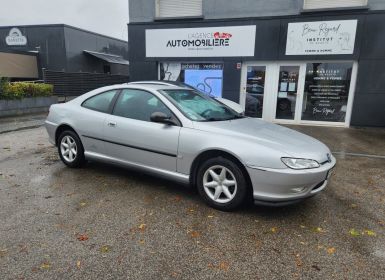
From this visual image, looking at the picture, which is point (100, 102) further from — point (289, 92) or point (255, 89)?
point (289, 92)

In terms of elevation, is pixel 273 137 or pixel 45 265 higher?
pixel 273 137

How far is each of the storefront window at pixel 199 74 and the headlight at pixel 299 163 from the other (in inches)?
312

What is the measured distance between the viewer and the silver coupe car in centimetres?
340

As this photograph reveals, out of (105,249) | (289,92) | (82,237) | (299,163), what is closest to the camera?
(105,249)

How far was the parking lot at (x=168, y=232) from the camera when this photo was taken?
8.79 feet

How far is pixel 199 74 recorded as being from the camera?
1141 cm

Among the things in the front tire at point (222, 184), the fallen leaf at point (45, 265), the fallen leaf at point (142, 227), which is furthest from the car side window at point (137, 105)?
the fallen leaf at point (45, 265)

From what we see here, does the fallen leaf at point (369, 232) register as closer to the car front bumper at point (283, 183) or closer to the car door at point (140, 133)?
the car front bumper at point (283, 183)

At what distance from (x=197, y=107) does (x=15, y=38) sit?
20495mm

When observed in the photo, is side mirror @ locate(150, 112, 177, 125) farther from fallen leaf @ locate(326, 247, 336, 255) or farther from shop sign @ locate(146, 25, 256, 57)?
shop sign @ locate(146, 25, 256, 57)

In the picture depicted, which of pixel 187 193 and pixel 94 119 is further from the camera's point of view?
pixel 94 119

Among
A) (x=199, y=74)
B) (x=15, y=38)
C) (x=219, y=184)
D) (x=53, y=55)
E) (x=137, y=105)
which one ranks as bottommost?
(x=219, y=184)

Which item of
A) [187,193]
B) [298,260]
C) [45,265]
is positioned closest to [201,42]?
[187,193]

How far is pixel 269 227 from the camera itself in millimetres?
3426
